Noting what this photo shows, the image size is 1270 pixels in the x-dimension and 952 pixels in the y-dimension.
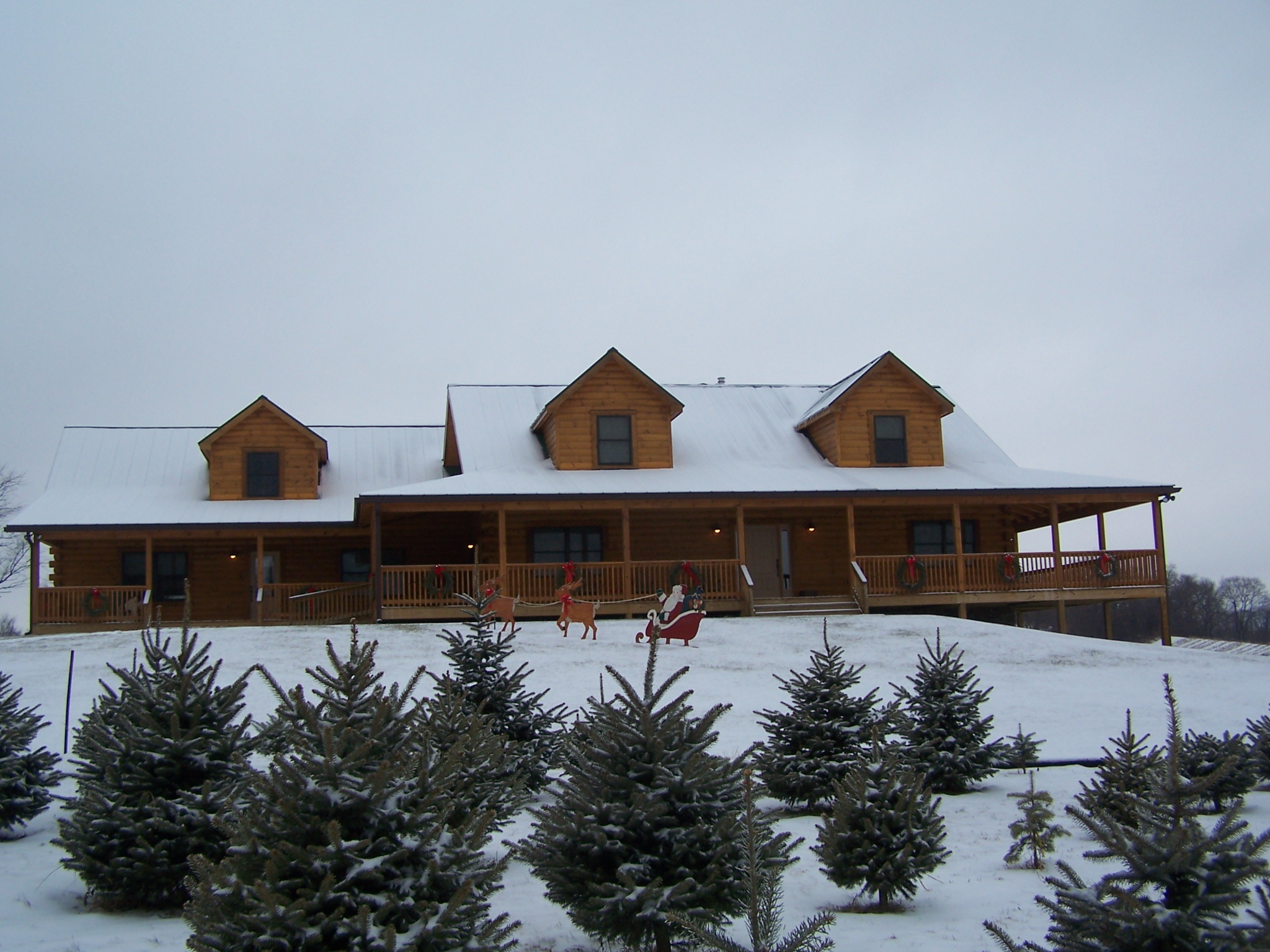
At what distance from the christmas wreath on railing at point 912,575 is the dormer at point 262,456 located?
1441 centimetres

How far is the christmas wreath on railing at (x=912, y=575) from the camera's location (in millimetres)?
24688

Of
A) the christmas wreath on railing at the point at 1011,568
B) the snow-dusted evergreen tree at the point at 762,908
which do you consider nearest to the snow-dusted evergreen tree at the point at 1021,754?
the snow-dusted evergreen tree at the point at 762,908

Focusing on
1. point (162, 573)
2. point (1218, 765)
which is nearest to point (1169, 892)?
point (1218, 765)

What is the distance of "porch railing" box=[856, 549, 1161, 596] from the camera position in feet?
82.6

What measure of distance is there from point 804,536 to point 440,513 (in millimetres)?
9342

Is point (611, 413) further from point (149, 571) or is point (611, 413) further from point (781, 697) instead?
point (781, 697)

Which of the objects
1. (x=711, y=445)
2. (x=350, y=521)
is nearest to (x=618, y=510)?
(x=711, y=445)

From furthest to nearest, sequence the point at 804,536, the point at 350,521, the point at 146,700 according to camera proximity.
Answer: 1. the point at 804,536
2. the point at 350,521
3. the point at 146,700

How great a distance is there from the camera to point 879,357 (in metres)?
27.7

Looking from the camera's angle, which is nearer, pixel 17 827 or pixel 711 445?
pixel 17 827

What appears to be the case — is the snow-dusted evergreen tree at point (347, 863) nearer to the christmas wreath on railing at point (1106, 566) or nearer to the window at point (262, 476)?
the window at point (262, 476)

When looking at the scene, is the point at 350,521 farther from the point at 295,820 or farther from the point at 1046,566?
the point at 295,820

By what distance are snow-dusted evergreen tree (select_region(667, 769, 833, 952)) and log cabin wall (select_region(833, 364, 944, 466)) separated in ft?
70.4

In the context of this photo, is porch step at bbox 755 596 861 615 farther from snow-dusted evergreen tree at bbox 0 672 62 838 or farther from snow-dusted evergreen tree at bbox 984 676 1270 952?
snow-dusted evergreen tree at bbox 984 676 1270 952
